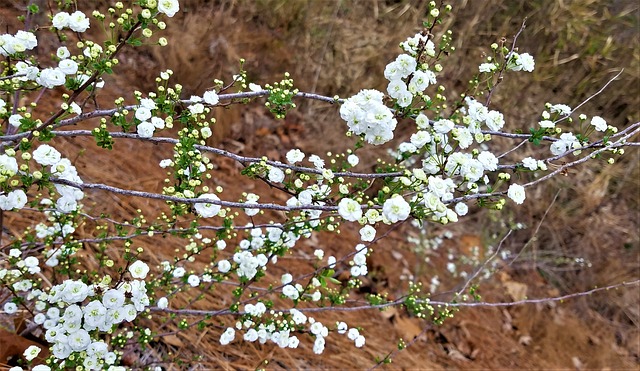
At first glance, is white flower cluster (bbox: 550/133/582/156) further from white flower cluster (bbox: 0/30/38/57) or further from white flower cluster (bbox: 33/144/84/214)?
white flower cluster (bbox: 0/30/38/57)

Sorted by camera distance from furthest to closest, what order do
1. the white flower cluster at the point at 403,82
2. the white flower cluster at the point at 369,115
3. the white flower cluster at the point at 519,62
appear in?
the white flower cluster at the point at 519,62, the white flower cluster at the point at 403,82, the white flower cluster at the point at 369,115

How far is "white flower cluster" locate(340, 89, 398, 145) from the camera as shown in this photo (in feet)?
4.90

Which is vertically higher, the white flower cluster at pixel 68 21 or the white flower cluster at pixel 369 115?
the white flower cluster at pixel 68 21

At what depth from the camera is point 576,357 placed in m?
4.55

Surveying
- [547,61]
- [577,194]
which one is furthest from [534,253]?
[547,61]

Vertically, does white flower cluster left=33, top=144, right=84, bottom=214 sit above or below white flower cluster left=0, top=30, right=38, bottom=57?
below

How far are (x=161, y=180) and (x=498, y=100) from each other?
4026 mm

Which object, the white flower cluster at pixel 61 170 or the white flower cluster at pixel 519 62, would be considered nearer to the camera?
the white flower cluster at pixel 61 170

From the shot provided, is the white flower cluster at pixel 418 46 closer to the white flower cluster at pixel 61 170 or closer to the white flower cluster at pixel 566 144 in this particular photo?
the white flower cluster at pixel 566 144

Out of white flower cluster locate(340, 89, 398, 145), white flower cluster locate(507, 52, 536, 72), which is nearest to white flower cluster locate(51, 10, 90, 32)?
white flower cluster locate(340, 89, 398, 145)

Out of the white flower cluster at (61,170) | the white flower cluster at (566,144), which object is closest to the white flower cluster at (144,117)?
the white flower cluster at (61,170)

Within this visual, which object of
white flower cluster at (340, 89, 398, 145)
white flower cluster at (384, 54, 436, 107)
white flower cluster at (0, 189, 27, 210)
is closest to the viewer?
white flower cluster at (0, 189, 27, 210)

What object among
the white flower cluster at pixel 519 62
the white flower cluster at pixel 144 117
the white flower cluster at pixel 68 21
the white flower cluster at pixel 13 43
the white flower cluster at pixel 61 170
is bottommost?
the white flower cluster at pixel 61 170

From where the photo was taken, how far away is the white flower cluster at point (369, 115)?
1.49 m
